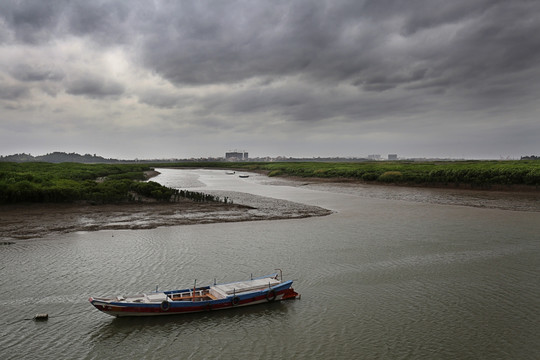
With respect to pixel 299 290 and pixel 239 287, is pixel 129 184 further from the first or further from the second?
pixel 299 290

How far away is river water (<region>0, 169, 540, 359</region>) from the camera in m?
11.6

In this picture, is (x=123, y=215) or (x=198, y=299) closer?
(x=198, y=299)

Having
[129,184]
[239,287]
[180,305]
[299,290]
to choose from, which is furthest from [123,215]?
[299,290]

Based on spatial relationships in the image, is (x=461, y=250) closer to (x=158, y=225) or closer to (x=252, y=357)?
(x=252, y=357)

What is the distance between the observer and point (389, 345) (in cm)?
1161

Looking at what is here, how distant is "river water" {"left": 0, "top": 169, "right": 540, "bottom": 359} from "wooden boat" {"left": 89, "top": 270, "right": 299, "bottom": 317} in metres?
0.36

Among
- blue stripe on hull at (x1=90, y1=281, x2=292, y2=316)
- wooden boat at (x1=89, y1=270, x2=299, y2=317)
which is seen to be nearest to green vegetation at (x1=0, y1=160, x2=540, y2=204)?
wooden boat at (x1=89, y1=270, x2=299, y2=317)

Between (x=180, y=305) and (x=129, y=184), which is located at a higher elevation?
(x=129, y=184)

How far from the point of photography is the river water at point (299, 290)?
11594mm

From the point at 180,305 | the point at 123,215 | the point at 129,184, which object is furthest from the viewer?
the point at 129,184

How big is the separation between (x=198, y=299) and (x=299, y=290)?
4.39m

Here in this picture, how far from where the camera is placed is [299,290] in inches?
633

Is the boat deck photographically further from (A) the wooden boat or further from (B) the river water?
(B) the river water

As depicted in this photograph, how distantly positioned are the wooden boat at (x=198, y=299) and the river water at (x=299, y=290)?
364mm
